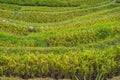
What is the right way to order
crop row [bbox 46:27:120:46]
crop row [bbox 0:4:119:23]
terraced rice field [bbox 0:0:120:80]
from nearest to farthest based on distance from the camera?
terraced rice field [bbox 0:0:120:80], crop row [bbox 46:27:120:46], crop row [bbox 0:4:119:23]

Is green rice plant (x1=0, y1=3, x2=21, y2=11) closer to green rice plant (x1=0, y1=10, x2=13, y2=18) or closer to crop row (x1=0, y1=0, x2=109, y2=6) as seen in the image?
crop row (x1=0, y1=0, x2=109, y2=6)

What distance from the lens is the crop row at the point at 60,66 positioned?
71.6 feet

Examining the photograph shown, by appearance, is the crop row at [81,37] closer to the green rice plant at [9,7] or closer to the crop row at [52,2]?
the green rice plant at [9,7]

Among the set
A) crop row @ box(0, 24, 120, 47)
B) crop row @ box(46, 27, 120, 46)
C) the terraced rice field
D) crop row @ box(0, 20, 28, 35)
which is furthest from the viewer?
crop row @ box(0, 20, 28, 35)

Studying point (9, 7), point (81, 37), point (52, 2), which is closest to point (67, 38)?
point (81, 37)

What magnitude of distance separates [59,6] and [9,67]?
168ft

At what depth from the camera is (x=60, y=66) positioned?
2231 centimetres

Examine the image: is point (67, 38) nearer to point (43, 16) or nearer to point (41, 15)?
point (43, 16)

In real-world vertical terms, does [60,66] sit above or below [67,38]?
above

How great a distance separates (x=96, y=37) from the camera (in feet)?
111

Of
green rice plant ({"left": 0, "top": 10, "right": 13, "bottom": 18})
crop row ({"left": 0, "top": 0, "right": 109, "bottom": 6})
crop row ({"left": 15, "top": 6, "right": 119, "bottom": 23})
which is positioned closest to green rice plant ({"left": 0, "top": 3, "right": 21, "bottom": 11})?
crop row ({"left": 0, "top": 0, "right": 109, "bottom": 6})

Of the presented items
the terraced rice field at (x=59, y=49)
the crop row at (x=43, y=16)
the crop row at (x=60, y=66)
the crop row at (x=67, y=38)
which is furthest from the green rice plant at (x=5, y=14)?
the crop row at (x=60, y=66)

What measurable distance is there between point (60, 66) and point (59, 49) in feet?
17.8

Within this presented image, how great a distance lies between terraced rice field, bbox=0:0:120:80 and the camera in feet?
72.4
